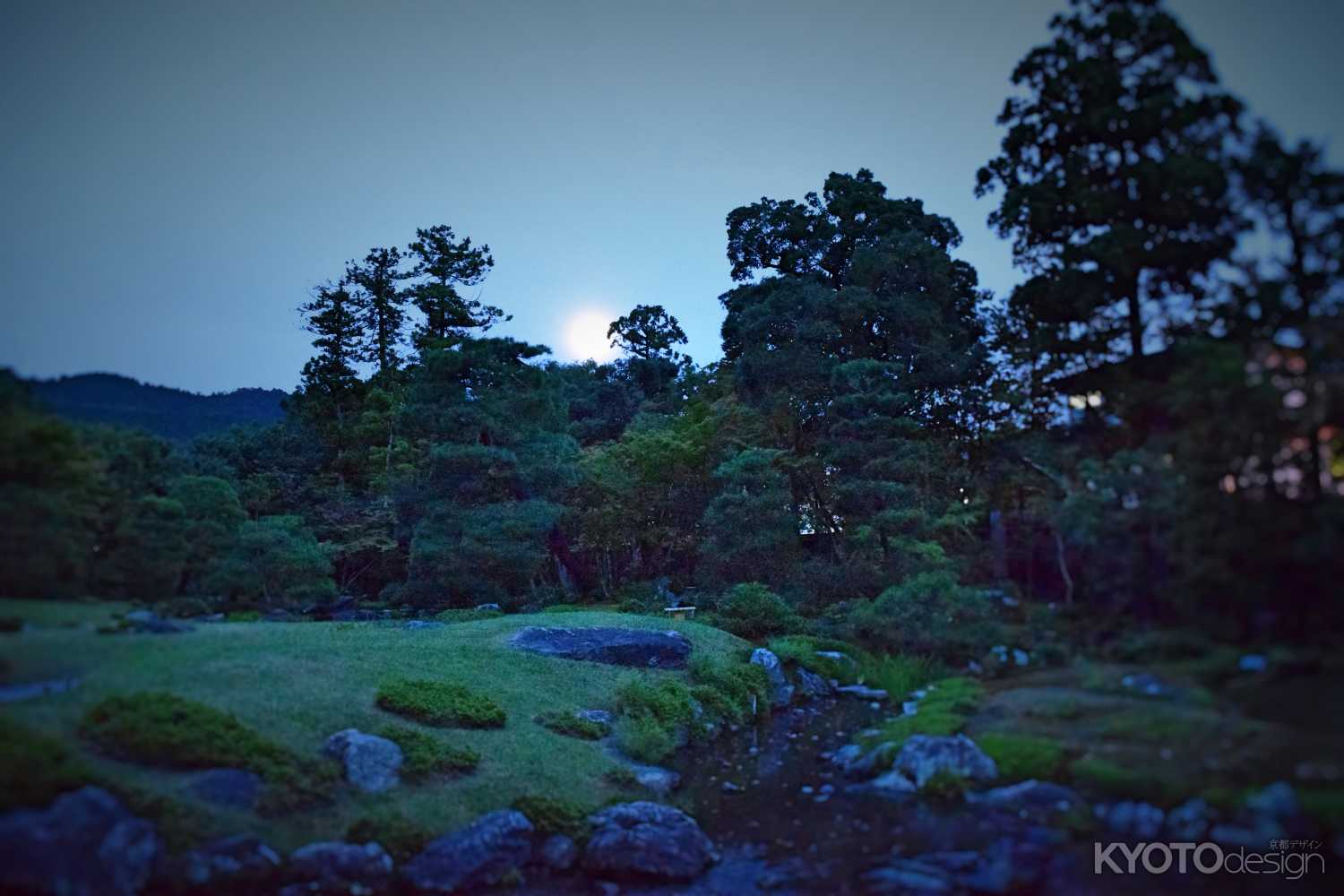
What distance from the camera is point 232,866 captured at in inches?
234

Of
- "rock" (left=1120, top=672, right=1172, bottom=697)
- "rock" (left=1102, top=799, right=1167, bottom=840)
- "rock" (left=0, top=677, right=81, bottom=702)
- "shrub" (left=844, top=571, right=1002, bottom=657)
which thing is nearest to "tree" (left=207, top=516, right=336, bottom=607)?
"rock" (left=0, top=677, right=81, bottom=702)

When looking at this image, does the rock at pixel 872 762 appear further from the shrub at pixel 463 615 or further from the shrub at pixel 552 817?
the shrub at pixel 463 615

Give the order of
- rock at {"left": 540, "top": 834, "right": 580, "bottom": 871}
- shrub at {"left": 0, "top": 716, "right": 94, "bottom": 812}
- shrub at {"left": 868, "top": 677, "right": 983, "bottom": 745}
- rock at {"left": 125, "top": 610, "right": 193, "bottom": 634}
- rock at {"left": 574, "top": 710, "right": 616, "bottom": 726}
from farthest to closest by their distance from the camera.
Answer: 1. rock at {"left": 574, "top": 710, "right": 616, "bottom": 726}
2. shrub at {"left": 868, "top": 677, "right": 983, "bottom": 745}
3. rock at {"left": 540, "top": 834, "right": 580, "bottom": 871}
4. rock at {"left": 125, "top": 610, "right": 193, "bottom": 634}
5. shrub at {"left": 0, "top": 716, "right": 94, "bottom": 812}

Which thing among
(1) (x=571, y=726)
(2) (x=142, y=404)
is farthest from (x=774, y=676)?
(2) (x=142, y=404)

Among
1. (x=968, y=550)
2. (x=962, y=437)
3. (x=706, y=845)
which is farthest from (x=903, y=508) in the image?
(x=706, y=845)

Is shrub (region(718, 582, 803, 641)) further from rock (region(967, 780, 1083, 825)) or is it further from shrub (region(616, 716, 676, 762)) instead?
rock (region(967, 780, 1083, 825))

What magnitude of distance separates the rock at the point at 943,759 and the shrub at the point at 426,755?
4468mm

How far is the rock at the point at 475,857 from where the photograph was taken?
6656 mm

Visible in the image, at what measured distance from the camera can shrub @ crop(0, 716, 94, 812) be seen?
17.0 feet

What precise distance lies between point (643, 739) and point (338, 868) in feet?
14.8

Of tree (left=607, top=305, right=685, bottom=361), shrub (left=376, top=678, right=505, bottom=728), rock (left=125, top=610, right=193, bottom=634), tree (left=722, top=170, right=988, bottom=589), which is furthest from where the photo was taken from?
tree (left=607, top=305, right=685, bottom=361)

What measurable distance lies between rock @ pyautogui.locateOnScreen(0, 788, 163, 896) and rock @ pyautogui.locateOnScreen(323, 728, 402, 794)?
183 cm

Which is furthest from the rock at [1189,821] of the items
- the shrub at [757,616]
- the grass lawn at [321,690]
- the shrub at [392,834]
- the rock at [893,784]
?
the shrub at [757,616]

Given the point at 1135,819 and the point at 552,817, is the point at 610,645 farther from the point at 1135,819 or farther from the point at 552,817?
the point at 1135,819
